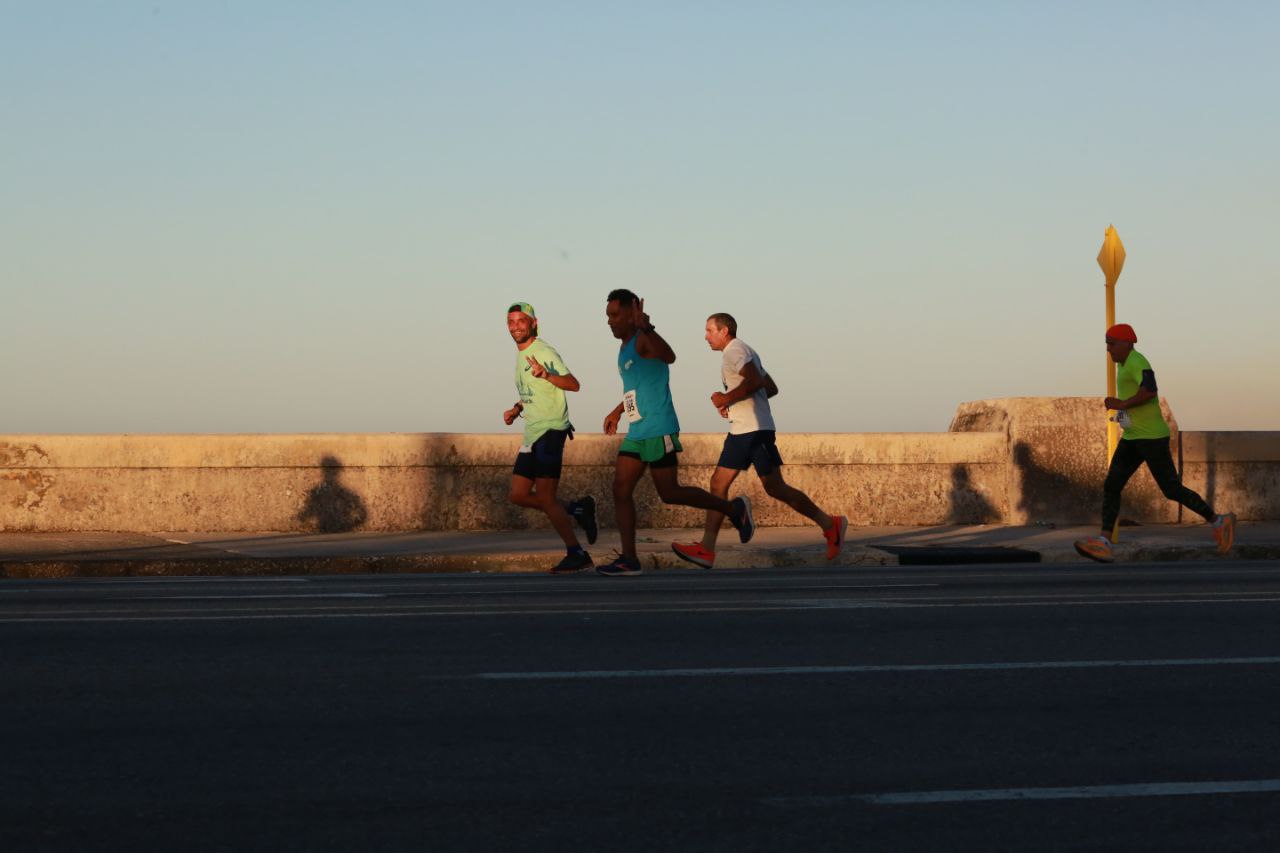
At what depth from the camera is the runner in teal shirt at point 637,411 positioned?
1291 cm

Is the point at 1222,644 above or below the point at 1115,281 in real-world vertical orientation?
below

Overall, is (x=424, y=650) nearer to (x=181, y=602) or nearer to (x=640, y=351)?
(x=181, y=602)

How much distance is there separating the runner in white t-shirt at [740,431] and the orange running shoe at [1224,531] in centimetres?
343

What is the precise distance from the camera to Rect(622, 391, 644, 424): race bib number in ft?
42.6

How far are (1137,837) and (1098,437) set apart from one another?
46.5ft

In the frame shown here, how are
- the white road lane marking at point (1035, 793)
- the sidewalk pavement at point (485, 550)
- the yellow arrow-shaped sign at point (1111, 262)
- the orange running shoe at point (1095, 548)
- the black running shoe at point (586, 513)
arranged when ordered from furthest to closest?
the yellow arrow-shaped sign at point (1111, 262)
the orange running shoe at point (1095, 548)
the sidewalk pavement at point (485, 550)
the black running shoe at point (586, 513)
the white road lane marking at point (1035, 793)

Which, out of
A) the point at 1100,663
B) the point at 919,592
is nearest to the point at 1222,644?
the point at 1100,663

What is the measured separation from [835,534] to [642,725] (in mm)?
8365

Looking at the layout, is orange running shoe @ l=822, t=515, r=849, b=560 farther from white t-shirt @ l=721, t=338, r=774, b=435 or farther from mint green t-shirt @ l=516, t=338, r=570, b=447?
mint green t-shirt @ l=516, t=338, r=570, b=447

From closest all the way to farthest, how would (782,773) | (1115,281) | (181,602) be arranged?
(782,773), (181,602), (1115,281)

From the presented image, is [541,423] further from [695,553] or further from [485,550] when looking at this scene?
[485,550]

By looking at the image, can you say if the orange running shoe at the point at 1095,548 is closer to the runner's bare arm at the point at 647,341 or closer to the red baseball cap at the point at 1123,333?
the red baseball cap at the point at 1123,333

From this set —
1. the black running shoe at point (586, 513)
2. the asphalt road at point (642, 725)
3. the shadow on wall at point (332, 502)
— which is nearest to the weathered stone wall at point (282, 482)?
the shadow on wall at point (332, 502)

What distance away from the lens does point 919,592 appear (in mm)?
11000
